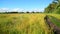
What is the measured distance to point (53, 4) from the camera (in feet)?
143

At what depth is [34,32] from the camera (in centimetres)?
704

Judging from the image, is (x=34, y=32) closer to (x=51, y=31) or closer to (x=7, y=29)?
(x=51, y=31)

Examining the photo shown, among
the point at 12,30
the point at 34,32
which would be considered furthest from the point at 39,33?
the point at 12,30

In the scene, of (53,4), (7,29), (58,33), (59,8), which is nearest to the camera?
(58,33)

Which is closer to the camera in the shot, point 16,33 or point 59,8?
point 16,33

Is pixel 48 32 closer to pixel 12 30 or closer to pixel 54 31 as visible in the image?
pixel 54 31

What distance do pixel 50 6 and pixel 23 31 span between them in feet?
121

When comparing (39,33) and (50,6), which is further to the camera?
(50,6)

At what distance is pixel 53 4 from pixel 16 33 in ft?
123

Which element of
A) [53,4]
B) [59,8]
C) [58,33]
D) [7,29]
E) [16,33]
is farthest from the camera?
[53,4]

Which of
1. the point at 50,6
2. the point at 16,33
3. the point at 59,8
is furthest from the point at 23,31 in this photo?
the point at 50,6

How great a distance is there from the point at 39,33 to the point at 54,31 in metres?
0.61

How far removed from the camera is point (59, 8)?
32062 mm

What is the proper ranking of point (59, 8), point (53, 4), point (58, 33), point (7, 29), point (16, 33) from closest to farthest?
1. point (58, 33)
2. point (16, 33)
3. point (7, 29)
4. point (59, 8)
5. point (53, 4)
